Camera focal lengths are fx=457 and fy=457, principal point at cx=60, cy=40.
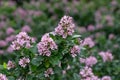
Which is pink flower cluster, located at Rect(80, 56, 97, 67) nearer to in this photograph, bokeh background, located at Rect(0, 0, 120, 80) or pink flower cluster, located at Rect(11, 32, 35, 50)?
pink flower cluster, located at Rect(11, 32, 35, 50)

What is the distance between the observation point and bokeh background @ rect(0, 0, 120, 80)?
5.64m

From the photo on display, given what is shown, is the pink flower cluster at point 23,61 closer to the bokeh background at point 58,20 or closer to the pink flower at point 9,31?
the bokeh background at point 58,20

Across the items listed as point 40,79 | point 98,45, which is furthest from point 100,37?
point 40,79

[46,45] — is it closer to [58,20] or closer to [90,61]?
[90,61]

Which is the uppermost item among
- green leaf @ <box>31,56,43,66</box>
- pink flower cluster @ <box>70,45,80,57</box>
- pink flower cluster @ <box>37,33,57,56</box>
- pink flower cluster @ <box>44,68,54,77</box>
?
pink flower cluster @ <box>70,45,80,57</box>

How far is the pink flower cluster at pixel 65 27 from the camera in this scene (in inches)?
123

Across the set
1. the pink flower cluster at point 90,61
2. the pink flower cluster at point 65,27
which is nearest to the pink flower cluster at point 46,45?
the pink flower cluster at point 65,27

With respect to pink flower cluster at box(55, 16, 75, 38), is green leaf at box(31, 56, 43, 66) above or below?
below

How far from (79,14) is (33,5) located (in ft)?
2.59

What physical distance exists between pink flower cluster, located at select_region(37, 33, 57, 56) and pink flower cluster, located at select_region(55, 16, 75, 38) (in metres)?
0.13

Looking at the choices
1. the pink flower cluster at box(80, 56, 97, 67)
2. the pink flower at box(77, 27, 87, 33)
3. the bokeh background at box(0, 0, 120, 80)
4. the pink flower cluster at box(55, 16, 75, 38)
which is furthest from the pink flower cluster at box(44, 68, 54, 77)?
the pink flower at box(77, 27, 87, 33)

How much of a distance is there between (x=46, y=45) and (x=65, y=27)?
0.68 ft

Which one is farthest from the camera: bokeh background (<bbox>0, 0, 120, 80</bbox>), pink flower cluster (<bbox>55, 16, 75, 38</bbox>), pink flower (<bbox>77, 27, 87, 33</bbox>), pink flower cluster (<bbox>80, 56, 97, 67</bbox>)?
pink flower (<bbox>77, 27, 87, 33</bbox>)

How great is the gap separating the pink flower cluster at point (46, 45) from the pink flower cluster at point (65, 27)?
13cm
